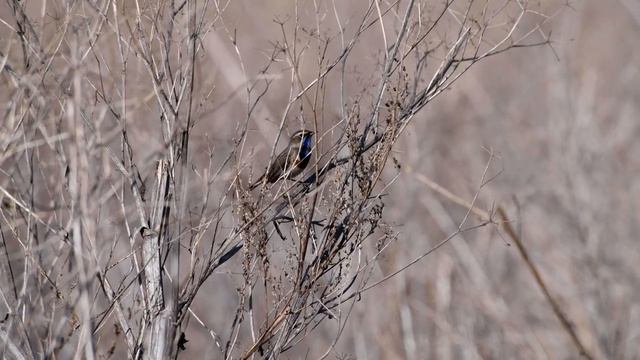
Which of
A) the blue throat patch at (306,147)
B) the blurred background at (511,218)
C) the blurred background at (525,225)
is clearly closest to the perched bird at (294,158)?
the blue throat patch at (306,147)

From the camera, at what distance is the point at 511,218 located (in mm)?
9242

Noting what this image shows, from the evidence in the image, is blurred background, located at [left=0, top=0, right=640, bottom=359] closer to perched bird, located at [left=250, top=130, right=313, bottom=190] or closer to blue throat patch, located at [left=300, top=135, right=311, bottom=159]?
blue throat patch, located at [left=300, top=135, right=311, bottom=159]

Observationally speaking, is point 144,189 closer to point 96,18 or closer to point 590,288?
point 96,18

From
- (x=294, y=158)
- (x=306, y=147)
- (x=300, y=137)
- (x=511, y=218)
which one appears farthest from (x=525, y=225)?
(x=294, y=158)

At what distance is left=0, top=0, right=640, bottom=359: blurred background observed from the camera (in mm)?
9828

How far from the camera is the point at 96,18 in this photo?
423 cm

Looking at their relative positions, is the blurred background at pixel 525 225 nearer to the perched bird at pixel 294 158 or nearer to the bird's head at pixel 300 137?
the bird's head at pixel 300 137

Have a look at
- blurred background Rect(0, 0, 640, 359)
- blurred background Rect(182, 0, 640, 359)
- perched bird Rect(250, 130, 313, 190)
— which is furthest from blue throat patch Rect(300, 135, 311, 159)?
blurred background Rect(182, 0, 640, 359)

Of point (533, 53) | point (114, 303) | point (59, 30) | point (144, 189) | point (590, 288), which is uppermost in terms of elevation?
point (533, 53)

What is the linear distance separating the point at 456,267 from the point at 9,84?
6.51 m

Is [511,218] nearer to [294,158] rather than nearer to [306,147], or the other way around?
[306,147]

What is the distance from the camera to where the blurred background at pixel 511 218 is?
9828mm

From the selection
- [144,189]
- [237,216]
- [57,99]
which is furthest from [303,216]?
[57,99]

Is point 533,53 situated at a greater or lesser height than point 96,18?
greater
